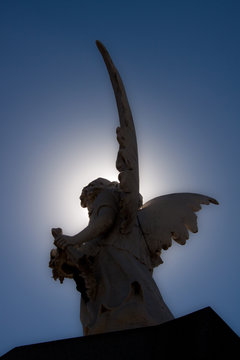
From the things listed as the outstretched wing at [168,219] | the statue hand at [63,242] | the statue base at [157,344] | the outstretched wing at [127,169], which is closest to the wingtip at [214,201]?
the outstretched wing at [168,219]

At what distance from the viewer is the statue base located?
2475 mm

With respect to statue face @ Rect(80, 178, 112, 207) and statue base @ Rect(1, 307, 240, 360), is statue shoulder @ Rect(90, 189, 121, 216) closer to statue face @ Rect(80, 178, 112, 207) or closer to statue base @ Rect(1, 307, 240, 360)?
statue face @ Rect(80, 178, 112, 207)

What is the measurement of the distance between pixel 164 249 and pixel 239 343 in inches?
114

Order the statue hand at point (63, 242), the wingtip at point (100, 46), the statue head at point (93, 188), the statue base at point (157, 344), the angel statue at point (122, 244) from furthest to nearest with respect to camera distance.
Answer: the wingtip at point (100, 46)
the statue head at point (93, 188)
the statue hand at point (63, 242)
the angel statue at point (122, 244)
the statue base at point (157, 344)

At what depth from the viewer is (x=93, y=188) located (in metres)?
5.79

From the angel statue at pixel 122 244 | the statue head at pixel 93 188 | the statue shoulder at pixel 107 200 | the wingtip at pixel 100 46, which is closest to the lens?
the angel statue at pixel 122 244

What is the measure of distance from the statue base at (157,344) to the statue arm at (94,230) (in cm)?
180

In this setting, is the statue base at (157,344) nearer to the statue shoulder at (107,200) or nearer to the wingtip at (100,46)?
the statue shoulder at (107,200)

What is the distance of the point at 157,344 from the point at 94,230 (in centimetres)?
237

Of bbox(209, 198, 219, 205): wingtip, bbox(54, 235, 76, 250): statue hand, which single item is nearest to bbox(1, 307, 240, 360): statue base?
bbox(54, 235, 76, 250): statue hand

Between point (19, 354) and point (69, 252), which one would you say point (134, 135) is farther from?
point (19, 354)

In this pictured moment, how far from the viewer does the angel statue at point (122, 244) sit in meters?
4.25

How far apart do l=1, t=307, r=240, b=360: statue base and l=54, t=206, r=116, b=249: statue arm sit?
180 centimetres

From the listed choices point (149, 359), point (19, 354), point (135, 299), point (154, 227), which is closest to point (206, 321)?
point (149, 359)
